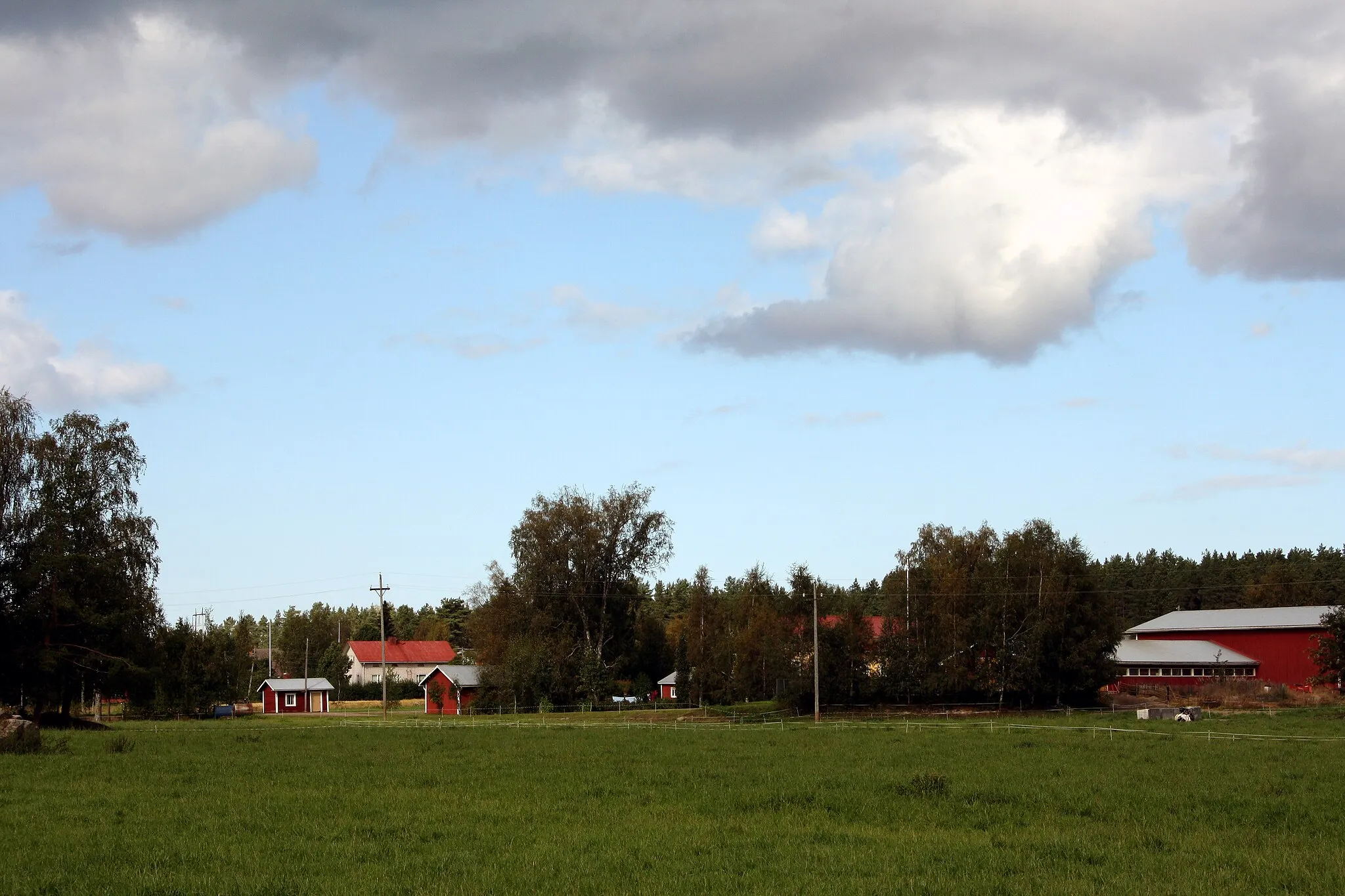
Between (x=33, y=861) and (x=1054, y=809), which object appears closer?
(x=33, y=861)

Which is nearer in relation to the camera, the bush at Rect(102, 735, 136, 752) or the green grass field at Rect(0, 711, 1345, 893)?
the green grass field at Rect(0, 711, 1345, 893)

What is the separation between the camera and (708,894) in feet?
55.8

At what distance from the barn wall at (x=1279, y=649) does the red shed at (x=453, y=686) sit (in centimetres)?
6748

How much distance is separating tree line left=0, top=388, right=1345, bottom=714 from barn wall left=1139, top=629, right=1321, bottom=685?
22.8 metres

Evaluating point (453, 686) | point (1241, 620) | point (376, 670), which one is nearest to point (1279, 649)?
point (1241, 620)

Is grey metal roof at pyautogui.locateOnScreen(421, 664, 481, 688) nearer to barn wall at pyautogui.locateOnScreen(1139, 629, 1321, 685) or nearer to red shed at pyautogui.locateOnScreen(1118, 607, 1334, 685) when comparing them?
red shed at pyautogui.locateOnScreen(1118, 607, 1334, 685)

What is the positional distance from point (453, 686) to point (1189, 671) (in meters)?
63.9

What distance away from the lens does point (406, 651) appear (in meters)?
148

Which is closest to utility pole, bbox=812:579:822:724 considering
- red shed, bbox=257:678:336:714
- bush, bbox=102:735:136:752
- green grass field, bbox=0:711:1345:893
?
green grass field, bbox=0:711:1345:893

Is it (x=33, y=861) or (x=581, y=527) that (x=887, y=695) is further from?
(x=33, y=861)

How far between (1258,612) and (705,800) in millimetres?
98834

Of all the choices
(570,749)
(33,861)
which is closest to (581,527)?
(570,749)

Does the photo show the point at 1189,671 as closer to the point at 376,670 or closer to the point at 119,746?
the point at 119,746

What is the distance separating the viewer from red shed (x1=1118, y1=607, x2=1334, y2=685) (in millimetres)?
101500
